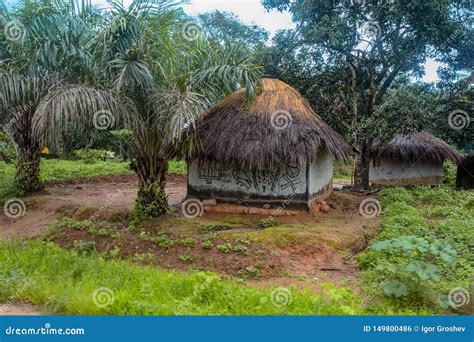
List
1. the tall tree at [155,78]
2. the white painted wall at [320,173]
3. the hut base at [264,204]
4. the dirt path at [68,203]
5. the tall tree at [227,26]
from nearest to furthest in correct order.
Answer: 1. the tall tree at [155,78]
2. the dirt path at [68,203]
3. the hut base at [264,204]
4. the white painted wall at [320,173]
5. the tall tree at [227,26]

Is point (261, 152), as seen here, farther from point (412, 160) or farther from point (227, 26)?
point (227, 26)

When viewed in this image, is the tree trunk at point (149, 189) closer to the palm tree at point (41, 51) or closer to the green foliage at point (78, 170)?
Answer: the palm tree at point (41, 51)

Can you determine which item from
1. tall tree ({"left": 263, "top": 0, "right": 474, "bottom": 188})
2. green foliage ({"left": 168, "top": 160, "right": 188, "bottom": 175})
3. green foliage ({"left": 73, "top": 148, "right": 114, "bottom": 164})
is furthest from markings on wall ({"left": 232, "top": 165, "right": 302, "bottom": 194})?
green foliage ({"left": 73, "top": 148, "right": 114, "bottom": 164})

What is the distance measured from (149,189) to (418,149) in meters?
13.8

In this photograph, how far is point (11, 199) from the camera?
12.4 metres

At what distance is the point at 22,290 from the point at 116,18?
5112 mm

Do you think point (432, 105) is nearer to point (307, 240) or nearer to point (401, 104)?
point (401, 104)

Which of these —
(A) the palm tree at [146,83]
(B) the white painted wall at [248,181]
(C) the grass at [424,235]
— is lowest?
(C) the grass at [424,235]

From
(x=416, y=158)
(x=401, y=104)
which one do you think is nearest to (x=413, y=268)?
(x=401, y=104)

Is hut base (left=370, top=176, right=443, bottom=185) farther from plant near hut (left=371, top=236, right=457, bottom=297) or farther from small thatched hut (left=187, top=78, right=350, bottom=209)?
plant near hut (left=371, top=236, right=457, bottom=297)

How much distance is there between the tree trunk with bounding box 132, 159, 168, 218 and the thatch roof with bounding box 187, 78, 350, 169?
52.0 inches

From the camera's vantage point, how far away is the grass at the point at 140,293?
15.3 ft

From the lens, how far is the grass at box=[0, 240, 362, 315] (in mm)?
4676

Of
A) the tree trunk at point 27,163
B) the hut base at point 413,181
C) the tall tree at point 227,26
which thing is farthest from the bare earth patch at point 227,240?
the tall tree at point 227,26
